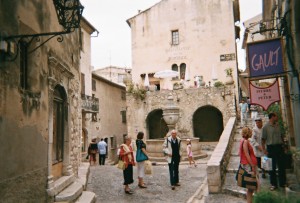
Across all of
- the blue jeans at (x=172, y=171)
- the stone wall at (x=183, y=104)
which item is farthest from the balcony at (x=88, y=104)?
the blue jeans at (x=172, y=171)

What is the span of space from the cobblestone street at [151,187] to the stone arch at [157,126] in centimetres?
1282

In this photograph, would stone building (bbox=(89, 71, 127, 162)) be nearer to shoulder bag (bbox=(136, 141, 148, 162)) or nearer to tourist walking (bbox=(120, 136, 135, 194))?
shoulder bag (bbox=(136, 141, 148, 162))

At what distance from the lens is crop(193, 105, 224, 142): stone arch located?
23.8m

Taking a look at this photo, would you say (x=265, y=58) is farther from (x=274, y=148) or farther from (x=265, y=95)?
(x=274, y=148)

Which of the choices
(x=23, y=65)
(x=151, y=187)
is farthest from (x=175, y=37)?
(x=23, y=65)

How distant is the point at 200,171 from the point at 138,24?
19576mm

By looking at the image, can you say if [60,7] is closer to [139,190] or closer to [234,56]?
[139,190]

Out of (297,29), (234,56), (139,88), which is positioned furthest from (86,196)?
(234,56)

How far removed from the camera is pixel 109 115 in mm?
30969

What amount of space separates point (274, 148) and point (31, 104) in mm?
5253

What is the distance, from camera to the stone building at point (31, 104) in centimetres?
434

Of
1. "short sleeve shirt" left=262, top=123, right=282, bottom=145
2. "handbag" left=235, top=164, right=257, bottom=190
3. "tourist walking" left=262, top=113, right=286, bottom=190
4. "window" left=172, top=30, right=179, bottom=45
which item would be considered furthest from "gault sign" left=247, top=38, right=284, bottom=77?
"window" left=172, top=30, right=179, bottom=45

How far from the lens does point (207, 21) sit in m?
25.6

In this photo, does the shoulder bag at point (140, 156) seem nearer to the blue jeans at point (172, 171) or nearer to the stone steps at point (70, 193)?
the blue jeans at point (172, 171)
